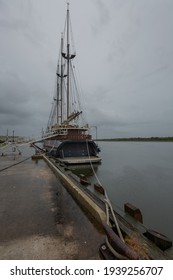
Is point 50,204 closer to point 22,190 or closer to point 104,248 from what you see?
point 22,190

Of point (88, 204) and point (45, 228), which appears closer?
point (45, 228)

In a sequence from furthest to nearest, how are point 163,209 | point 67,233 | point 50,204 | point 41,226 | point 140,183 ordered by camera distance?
point 140,183, point 163,209, point 50,204, point 41,226, point 67,233

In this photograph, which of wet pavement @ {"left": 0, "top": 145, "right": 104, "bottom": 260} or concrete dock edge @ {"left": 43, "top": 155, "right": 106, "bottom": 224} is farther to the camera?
concrete dock edge @ {"left": 43, "top": 155, "right": 106, "bottom": 224}

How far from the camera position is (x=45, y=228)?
356 cm

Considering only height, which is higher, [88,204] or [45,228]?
[88,204]

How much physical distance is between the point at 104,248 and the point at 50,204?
2.67 meters

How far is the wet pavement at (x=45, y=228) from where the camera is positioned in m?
2.76

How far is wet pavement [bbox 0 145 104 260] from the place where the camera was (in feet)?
9.04

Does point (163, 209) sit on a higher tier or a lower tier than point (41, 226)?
lower

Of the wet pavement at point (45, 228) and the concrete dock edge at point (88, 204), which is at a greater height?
the concrete dock edge at point (88, 204)

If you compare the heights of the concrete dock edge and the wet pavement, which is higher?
the concrete dock edge

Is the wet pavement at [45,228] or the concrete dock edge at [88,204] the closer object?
the wet pavement at [45,228]

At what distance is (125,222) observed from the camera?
3.75m
